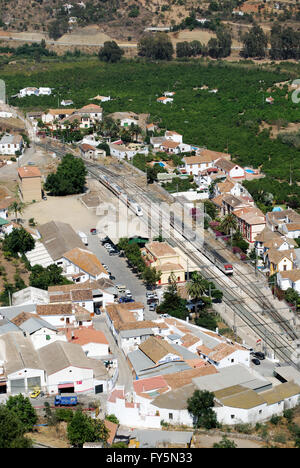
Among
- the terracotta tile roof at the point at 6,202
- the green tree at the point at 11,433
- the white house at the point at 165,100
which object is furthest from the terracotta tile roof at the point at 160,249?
the white house at the point at 165,100

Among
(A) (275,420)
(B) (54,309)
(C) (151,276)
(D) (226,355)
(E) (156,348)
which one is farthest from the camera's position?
(C) (151,276)

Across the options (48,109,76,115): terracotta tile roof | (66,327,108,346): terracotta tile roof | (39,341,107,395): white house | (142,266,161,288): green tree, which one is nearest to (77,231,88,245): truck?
(142,266,161,288): green tree

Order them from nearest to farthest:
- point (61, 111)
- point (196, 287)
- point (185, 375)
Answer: point (185, 375) → point (196, 287) → point (61, 111)

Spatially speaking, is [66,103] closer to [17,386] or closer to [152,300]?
[152,300]

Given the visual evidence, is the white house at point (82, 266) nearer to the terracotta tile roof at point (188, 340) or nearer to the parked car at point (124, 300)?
the parked car at point (124, 300)

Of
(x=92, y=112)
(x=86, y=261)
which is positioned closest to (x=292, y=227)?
(x=86, y=261)

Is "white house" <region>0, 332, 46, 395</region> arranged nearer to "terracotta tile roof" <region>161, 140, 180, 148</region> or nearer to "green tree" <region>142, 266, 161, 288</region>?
"green tree" <region>142, 266, 161, 288</region>
